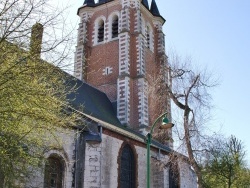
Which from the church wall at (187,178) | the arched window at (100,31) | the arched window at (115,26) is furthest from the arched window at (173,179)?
the arched window at (100,31)

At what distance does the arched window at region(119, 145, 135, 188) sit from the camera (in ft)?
55.5

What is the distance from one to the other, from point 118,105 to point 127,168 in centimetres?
622

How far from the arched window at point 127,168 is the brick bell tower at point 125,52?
4535 millimetres

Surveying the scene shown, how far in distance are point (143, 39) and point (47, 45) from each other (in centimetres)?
1898

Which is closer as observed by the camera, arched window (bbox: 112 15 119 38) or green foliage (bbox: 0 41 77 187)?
green foliage (bbox: 0 41 77 187)

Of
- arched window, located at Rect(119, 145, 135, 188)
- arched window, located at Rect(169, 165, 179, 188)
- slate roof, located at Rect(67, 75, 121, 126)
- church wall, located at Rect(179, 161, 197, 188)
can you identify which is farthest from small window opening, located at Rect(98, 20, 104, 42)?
arched window, located at Rect(119, 145, 135, 188)

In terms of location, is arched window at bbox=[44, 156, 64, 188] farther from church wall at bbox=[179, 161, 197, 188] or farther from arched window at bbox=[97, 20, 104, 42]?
arched window at bbox=[97, 20, 104, 42]

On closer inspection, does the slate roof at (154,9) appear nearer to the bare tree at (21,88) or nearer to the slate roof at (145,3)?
the slate roof at (145,3)

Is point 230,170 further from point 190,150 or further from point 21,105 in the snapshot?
point 21,105

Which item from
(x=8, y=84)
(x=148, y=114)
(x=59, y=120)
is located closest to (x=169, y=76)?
(x=148, y=114)

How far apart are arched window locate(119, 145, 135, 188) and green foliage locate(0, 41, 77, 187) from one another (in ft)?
33.4

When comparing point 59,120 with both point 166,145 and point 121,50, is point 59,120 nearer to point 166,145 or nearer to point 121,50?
point 166,145

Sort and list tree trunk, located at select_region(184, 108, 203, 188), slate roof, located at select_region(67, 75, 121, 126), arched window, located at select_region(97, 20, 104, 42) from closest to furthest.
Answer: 1. tree trunk, located at select_region(184, 108, 203, 188)
2. slate roof, located at select_region(67, 75, 121, 126)
3. arched window, located at select_region(97, 20, 104, 42)

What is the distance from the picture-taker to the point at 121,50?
24.5 meters
